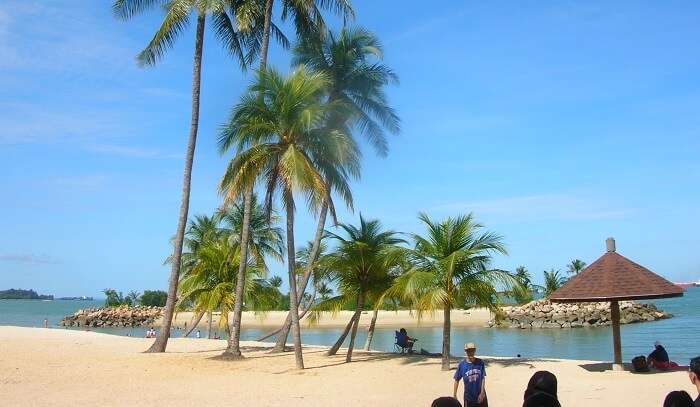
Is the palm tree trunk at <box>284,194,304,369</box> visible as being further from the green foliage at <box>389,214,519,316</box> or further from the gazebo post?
the gazebo post

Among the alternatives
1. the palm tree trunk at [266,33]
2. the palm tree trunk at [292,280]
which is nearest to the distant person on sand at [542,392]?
the palm tree trunk at [292,280]

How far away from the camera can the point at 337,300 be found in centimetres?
2012

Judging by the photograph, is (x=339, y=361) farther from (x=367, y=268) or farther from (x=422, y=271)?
(x=422, y=271)

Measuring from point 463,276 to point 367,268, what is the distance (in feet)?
11.7

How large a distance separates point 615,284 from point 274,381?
855 centimetres

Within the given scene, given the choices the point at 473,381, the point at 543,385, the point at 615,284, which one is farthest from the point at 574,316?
the point at 543,385

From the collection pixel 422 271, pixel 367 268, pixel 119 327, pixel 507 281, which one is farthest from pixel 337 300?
pixel 119 327

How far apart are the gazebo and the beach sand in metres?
1.80

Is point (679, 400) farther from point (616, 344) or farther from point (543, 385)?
point (616, 344)

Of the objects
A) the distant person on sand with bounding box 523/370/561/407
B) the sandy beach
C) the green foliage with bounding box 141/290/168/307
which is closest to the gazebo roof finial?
the distant person on sand with bounding box 523/370/561/407

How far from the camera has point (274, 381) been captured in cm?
1605

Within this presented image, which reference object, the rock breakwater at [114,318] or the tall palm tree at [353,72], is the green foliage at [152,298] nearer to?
the rock breakwater at [114,318]

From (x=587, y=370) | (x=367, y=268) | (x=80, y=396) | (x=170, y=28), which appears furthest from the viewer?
(x=170, y=28)

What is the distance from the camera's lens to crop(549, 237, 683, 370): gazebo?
51.5 feet
